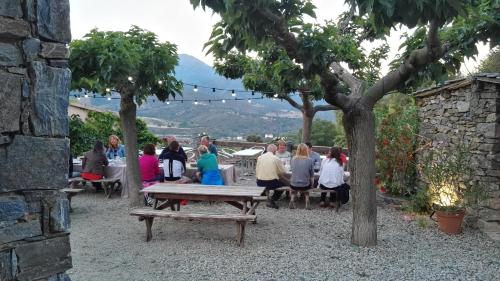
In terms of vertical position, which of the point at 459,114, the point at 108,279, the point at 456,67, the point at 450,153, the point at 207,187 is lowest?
the point at 108,279

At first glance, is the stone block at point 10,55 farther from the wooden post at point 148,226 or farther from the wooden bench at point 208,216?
the wooden post at point 148,226

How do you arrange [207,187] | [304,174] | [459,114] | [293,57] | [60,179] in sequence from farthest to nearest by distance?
[304,174]
[459,114]
[207,187]
[293,57]
[60,179]

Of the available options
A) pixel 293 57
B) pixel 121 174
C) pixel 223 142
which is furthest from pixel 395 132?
pixel 223 142

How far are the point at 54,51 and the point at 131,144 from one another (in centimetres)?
508

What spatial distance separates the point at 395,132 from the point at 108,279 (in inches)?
263

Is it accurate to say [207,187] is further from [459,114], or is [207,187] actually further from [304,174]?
[459,114]

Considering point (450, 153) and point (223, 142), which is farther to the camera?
point (223, 142)

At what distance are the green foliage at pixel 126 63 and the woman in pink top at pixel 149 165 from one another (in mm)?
1179

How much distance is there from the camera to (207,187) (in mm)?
6434

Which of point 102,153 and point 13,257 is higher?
point 102,153

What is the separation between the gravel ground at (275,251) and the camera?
179 inches

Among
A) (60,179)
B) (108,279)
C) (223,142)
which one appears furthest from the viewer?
(223,142)

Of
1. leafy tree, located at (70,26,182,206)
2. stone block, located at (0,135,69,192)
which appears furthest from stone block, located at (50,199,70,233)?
leafy tree, located at (70,26,182,206)

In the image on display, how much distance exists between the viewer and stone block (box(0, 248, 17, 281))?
2.36m
